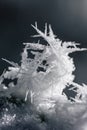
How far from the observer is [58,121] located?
10.0 m

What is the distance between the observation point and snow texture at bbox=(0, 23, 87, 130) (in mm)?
9930

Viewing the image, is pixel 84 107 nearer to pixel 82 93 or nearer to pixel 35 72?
pixel 82 93

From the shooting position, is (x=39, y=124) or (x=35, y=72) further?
(x=35, y=72)

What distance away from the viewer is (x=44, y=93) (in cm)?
1084

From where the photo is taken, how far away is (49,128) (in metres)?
9.89

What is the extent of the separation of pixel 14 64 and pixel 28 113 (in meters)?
1.66

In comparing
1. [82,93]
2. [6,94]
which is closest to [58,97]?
[82,93]

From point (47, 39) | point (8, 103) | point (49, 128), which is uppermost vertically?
point (47, 39)

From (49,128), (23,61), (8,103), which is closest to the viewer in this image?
(49,128)

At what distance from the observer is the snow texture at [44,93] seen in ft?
32.6

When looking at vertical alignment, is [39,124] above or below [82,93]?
below

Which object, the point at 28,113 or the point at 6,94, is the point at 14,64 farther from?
the point at 28,113

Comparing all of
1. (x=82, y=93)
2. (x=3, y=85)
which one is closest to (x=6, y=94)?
(x=3, y=85)

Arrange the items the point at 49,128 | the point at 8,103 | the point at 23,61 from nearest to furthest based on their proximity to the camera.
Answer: the point at 49,128, the point at 8,103, the point at 23,61
